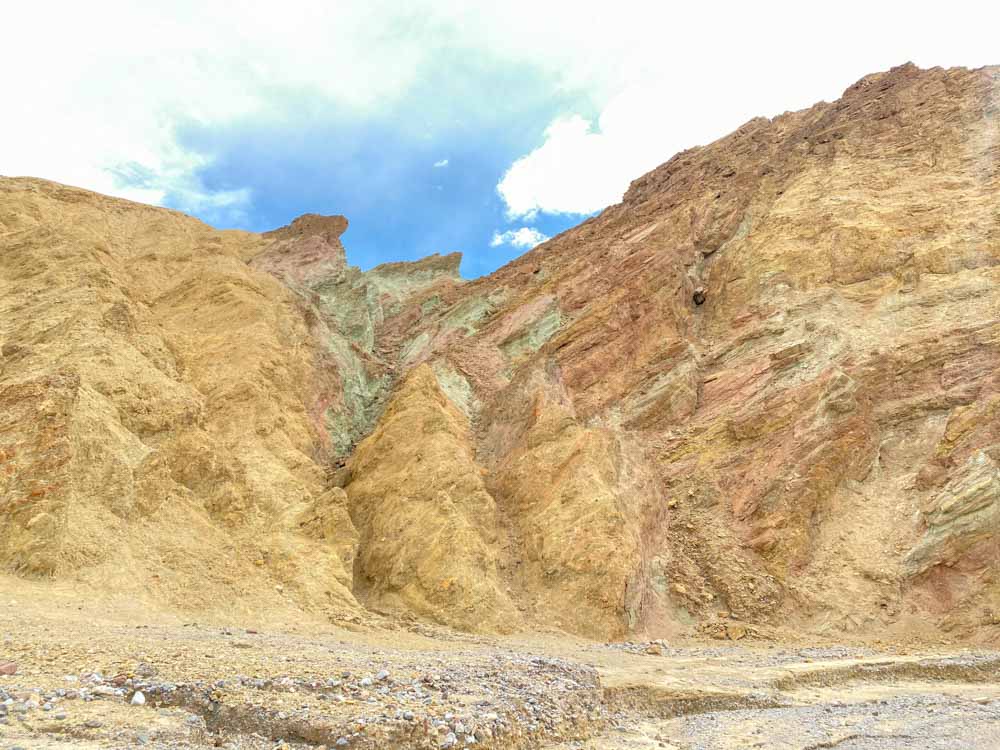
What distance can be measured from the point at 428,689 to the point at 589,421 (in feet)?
60.9

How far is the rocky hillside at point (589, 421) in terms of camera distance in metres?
18.4

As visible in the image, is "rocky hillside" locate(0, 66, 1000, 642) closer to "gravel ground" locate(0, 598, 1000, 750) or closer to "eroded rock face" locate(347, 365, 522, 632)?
"eroded rock face" locate(347, 365, 522, 632)

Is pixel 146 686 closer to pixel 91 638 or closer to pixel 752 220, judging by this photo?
pixel 91 638

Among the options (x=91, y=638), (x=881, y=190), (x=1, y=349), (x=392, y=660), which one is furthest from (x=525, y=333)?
(x=91, y=638)

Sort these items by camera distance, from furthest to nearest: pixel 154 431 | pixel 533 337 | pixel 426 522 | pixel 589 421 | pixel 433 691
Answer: pixel 533 337, pixel 589 421, pixel 426 522, pixel 154 431, pixel 433 691

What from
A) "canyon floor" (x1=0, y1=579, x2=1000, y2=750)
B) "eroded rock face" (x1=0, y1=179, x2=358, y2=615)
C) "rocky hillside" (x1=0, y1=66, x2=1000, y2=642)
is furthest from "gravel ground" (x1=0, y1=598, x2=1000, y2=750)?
"rocky hillside" (x1=0, y1=66, x2=1000, y2=642)

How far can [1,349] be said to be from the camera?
20.7 meters

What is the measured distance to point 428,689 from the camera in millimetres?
10102

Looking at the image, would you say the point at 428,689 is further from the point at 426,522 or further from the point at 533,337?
the point at 533,337

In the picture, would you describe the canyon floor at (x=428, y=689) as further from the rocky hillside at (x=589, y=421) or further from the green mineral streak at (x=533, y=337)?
the green mineral streak at (x=533, y=337)

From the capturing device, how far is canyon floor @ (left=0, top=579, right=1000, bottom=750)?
8125 mm

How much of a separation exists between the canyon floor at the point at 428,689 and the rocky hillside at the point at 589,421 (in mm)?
2194

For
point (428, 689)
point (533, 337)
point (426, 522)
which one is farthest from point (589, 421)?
point (428, 689)

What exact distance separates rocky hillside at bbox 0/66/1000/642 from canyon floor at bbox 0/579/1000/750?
2.19 m
